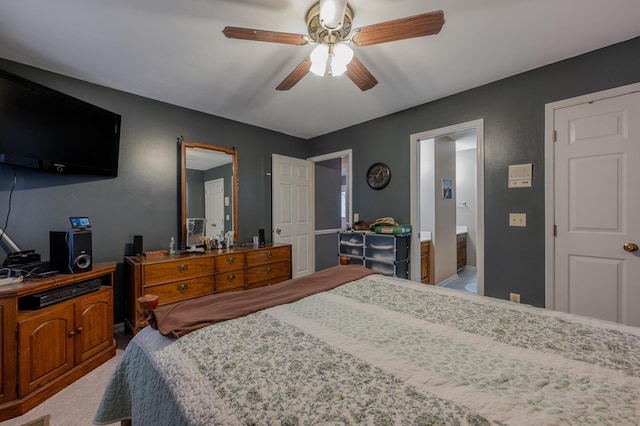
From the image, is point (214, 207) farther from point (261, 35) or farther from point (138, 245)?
point (261, 35)

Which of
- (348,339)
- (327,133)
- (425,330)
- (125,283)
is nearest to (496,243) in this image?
(425,330)

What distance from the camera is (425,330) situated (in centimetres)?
115

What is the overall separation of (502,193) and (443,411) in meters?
2.55

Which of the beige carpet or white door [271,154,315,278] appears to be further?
white door [271,154,315,278]

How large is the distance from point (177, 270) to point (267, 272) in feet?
3.58

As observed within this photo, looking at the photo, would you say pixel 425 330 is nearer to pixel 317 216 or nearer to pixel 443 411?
pixel 443 411

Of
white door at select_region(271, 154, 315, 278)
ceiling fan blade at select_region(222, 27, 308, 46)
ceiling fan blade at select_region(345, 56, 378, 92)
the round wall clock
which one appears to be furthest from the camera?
white door at select_region(271, 154, 315, 278)

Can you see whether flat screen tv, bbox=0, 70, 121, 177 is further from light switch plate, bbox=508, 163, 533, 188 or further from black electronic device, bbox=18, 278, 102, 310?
light switch plate, bbox=508, 163, 533, 188

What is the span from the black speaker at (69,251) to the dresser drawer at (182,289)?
1.83 ft

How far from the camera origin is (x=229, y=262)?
299 cm

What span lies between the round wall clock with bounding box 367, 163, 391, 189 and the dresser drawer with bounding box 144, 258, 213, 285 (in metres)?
2.32

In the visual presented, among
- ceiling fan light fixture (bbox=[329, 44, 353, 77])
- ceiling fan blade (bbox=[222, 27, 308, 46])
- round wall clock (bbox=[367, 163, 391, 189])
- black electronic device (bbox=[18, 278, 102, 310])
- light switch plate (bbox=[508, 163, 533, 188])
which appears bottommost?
black electronic device (bbox=[18, 278, 102, 310])

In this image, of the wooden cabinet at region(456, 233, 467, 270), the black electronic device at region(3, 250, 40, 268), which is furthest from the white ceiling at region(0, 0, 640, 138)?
the wooden cabinet at region(456, 233, 467, 270)

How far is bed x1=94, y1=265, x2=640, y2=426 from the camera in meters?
0.69
